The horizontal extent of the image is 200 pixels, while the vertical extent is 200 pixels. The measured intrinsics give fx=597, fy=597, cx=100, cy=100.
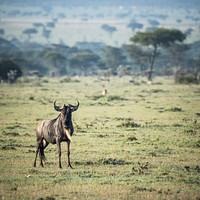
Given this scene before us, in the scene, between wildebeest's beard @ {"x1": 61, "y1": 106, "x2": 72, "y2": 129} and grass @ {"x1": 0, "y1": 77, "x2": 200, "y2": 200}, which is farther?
wildebeest's beard @ {"x1": 61, "y1": 106, "x2": 72, "y2": 129}

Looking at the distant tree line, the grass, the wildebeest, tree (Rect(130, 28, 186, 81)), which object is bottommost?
the grass

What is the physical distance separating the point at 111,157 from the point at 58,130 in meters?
1.91

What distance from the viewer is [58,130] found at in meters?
13.8

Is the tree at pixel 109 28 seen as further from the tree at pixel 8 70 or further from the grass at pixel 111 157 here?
the grass at pixel 111 157

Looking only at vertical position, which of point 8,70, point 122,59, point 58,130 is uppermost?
point 122,59

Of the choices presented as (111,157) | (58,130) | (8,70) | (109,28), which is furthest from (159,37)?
(109,28)

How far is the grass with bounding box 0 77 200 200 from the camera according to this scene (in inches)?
449

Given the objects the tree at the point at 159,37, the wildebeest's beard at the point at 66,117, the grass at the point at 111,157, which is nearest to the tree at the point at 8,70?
the tree at the point at 159,37

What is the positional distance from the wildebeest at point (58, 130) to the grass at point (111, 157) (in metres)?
0.50

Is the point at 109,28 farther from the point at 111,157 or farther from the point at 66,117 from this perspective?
the point at 66,117

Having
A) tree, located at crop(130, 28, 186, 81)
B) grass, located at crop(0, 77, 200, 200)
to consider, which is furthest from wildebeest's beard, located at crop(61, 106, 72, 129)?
tree, located at crop(130, 28, 186, 81)

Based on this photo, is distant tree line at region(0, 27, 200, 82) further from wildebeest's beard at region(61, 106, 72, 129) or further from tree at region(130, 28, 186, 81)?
wildebeest's beard at region(61, 106, 72, 129)

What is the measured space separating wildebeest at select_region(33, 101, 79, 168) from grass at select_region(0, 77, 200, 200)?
504mm

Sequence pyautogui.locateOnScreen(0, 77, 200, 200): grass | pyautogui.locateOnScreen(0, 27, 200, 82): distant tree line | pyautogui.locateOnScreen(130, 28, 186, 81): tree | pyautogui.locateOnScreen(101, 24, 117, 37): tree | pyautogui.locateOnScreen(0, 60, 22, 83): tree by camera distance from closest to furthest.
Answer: pyautogui.locateOnScreen(0, 77, 200, 200): grass
pyautogui.locateOnScreen(0, 60, 22, 83): tree
pyautogui.locateOnScreen(130, 28, 186, 81): tree
pyautogui.locateOnScreen(0, 27, 200, 82): distant tree line
pyautogui.locateOnScreen(101, 24, 117, 37): tree
